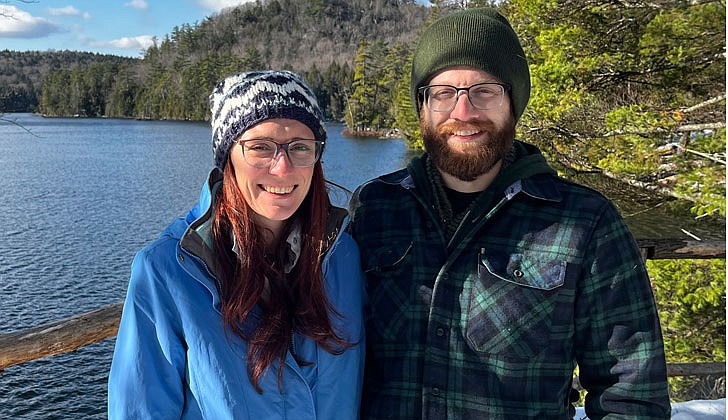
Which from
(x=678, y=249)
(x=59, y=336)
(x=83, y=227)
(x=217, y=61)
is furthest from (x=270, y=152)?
(x=217, y=61)

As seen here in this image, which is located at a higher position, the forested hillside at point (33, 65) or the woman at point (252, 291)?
the forested hillside at point (33, 65)

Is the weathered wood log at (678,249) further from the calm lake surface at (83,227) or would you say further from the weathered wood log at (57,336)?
the calm lake surface at (83,227)

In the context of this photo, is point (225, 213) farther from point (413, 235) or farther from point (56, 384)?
point (56, 384)

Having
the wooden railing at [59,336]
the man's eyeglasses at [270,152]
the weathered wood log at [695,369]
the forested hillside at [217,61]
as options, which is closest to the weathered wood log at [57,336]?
the wooden railing at [59,336]

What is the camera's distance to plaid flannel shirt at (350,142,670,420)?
1721 millimetres

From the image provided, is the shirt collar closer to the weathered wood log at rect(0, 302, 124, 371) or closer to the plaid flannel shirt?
the plaid flannel shirt

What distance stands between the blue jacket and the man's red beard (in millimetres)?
727

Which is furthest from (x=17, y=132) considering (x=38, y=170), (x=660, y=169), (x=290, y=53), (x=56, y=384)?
(x=290, y=53)

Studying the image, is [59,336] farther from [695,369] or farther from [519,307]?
[695,369]

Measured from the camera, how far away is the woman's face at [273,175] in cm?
174

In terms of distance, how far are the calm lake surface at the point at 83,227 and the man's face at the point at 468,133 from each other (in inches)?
231

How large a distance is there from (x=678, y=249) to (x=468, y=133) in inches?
70.5

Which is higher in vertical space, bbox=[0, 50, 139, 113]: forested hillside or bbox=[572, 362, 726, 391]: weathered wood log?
bbox=[0, 50, 139, 113]: forested hillside

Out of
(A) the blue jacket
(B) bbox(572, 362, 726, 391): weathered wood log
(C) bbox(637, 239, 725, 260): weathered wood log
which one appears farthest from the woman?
(B) bbox(572, 362, 726, 391): weathered wood log
